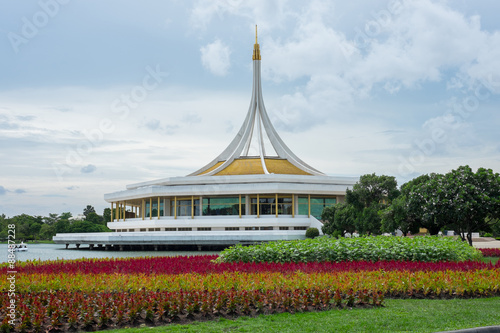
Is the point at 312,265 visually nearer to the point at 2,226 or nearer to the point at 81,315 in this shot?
the point at 81,315

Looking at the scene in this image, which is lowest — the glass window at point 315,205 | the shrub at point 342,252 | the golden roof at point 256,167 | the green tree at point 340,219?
the shrub at point 342,252

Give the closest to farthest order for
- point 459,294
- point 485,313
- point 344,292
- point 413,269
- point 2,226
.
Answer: point 485,313 < point 344,292 < point 459,294 < point 413,269 < point 2,226

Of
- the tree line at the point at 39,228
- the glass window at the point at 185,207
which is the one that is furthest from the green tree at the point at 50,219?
the glass window at the point at 185,207

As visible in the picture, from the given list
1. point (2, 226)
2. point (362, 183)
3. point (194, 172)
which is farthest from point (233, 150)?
point (2, 226)

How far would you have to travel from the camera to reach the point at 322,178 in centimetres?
4362

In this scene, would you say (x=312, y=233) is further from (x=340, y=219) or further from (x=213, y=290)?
(x=213, y=290)

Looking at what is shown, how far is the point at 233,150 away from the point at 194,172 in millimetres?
5030

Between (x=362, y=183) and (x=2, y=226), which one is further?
(x=2, y=226)

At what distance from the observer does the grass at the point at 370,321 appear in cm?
734

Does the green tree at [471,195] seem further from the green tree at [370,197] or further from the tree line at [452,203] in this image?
the green tree at [370,197]

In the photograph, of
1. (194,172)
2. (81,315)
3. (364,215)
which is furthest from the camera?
(194,172)

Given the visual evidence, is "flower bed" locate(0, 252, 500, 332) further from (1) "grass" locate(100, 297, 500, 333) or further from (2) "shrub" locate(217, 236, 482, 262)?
(2) "shrub" locate(217, 236, 482, 262)

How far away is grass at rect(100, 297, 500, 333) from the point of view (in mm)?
7336

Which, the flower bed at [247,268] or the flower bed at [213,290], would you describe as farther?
the flower bed at [247,268]
